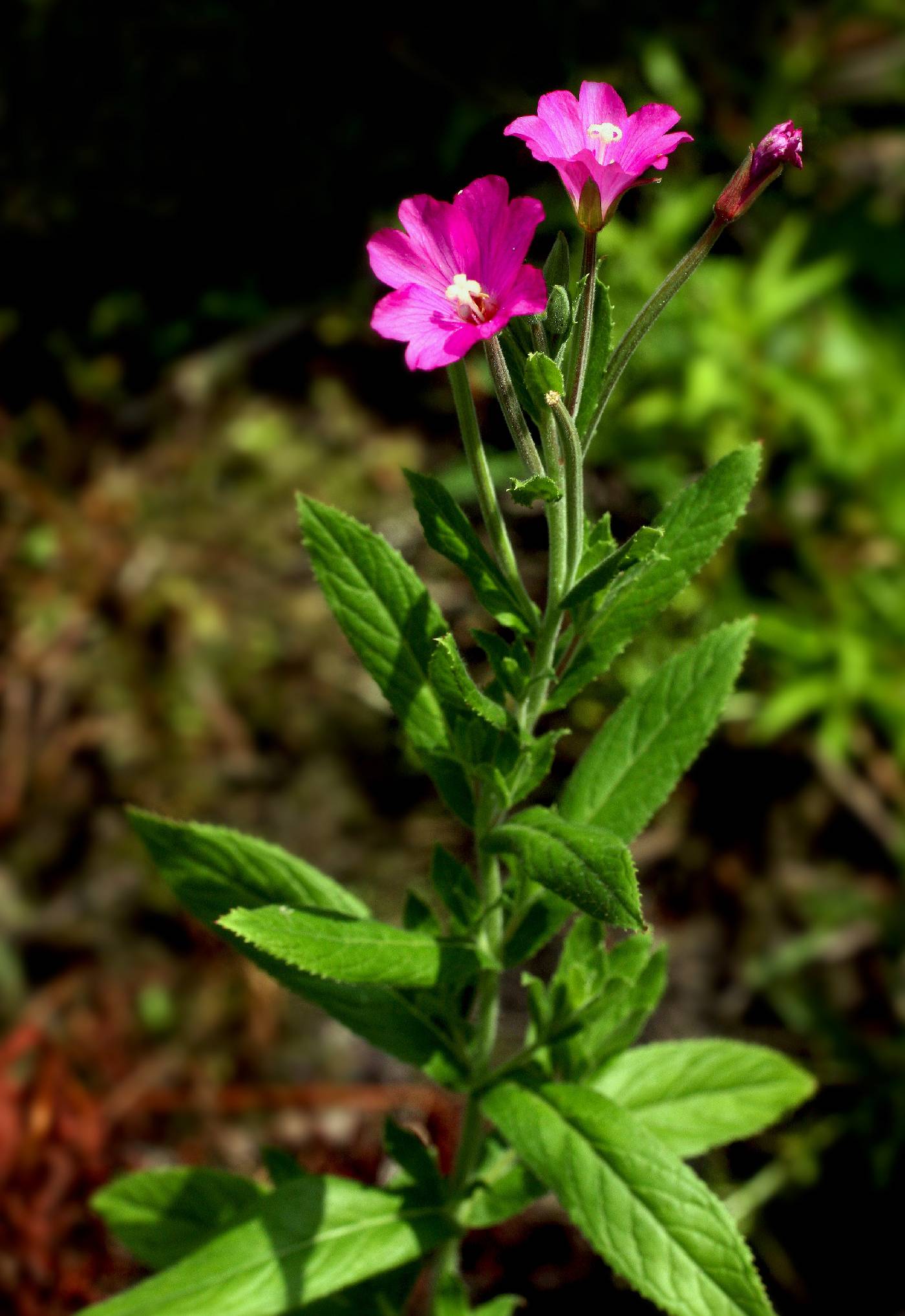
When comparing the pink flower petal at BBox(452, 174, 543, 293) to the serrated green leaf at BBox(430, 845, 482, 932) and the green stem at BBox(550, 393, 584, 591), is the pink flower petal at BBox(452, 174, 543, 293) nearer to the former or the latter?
the green stem at BBox(550, 393, 584, 591)

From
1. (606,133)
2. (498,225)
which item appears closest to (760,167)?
(606,133)

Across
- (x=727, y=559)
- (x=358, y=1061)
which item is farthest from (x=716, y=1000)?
(x=727, y=559)

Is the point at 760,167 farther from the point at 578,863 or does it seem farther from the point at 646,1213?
the point at 646,1213

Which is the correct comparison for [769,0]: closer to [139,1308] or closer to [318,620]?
[318,620]

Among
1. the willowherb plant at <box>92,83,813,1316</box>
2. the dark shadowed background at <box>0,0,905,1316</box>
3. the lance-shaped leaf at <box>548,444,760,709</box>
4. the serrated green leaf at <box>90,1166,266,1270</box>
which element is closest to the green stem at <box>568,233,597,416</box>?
the willowherb plant at <box>92,83,813,1316</box>

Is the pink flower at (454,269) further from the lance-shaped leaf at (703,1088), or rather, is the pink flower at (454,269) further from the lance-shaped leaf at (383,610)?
the lance-shaped leaf at (703,1088)

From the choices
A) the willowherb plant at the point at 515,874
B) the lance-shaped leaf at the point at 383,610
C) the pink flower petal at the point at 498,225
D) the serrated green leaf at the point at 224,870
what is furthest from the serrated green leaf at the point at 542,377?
the serrated green leaf at the point at 224,870
